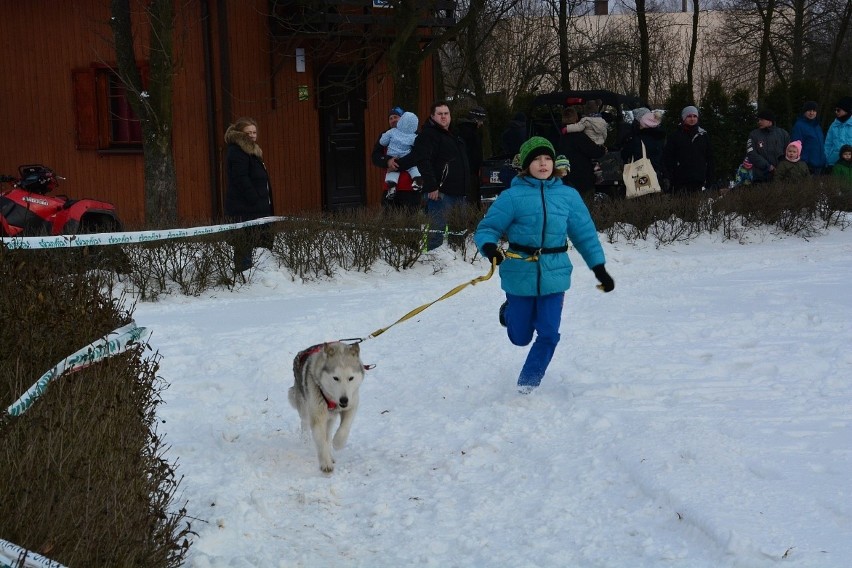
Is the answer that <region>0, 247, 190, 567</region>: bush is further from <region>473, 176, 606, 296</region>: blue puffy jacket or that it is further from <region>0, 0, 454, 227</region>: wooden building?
<region>0, 0, 454, 227</region>: wooden building

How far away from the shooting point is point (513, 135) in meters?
14.8

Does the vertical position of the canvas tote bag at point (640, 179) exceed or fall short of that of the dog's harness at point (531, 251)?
it exceeds it

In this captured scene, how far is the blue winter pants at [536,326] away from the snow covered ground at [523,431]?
0.62 ft

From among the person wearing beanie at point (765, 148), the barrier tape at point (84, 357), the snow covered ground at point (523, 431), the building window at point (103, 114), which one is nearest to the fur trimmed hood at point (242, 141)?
the snow covered ground at point (523, 431)

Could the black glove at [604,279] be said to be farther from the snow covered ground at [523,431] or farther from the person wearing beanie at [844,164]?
the person wearing beanie at [844,164]

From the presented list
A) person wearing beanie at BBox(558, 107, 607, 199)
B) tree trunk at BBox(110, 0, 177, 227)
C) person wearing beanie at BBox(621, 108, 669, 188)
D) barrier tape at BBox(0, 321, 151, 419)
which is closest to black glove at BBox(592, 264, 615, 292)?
barrier tape at BBox(0, 321, 151, 419)

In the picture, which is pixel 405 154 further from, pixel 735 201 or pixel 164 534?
pixel 164 534

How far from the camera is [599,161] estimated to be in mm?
14875

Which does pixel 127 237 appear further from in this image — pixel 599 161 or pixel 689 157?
pixel 689 157

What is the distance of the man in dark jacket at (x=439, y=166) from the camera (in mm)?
12008

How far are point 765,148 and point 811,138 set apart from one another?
1426 millimetres

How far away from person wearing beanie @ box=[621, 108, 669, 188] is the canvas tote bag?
28 centimetres

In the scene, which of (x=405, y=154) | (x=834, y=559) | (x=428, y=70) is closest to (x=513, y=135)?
(x=405, y=154)

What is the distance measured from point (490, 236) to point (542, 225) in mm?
371
